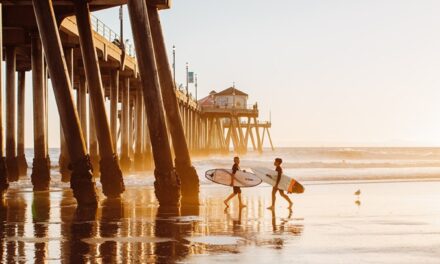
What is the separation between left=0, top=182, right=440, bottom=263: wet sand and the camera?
331 inches

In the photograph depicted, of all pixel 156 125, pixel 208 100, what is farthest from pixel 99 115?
pixel 208 100

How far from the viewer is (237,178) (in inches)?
666

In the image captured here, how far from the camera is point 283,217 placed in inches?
530

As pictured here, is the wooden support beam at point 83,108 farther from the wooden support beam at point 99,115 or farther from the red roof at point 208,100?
the red roof at point 208,100

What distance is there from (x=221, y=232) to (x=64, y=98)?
5058 millimetres

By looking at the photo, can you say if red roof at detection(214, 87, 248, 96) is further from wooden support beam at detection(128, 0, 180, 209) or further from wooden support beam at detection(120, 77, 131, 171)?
wooden support beam at detection(128, 0, 180, 209)

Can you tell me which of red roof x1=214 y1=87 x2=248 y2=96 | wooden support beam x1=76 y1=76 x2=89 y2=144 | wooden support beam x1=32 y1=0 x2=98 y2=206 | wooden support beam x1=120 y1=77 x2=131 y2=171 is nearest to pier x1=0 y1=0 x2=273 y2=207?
wooden support beam x1=32 y1=0 x2=98 y2=206

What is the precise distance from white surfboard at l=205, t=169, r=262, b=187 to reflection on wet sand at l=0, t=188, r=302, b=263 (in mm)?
724

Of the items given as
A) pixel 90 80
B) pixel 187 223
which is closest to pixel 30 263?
pixel 187 223

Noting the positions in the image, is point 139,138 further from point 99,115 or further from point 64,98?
point 64,98

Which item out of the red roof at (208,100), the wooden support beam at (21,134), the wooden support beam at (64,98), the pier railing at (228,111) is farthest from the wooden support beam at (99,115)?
the red roof at (208,100)

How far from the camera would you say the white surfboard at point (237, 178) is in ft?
55.7

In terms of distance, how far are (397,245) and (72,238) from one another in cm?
448

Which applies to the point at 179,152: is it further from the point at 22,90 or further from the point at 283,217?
the point at 22,90
